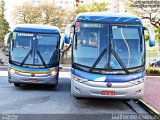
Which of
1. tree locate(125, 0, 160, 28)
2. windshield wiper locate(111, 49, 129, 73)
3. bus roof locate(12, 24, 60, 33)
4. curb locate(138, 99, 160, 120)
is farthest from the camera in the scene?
tree locate(125, 0, 160, 28)

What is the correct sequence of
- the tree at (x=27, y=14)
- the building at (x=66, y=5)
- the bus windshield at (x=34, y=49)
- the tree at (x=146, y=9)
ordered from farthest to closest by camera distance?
the building at (x=66, y=5)
the tree at (x=27, y=14)
the tree at (x=146, y=9)
the bus windshield at (x=34, y=49)

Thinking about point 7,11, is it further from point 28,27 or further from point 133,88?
point 133,88

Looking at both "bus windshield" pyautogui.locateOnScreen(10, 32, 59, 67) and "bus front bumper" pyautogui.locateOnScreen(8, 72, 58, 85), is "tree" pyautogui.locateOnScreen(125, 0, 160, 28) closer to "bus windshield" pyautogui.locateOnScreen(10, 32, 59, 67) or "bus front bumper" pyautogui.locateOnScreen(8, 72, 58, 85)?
"bus windshield" pyautogui.locateOnScreen(10, 32, 59, 67)

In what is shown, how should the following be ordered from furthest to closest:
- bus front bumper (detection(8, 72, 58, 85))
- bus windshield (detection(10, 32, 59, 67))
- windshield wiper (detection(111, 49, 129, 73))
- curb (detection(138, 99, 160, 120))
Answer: bus windshield (detection(10, 32, 59, 67)) → bus front bumper (detection(8, 72, 58, 85)) → windshield wiper (detection(111, 49, 129, 73)) → curb (detection(138, 99, 160, 120))

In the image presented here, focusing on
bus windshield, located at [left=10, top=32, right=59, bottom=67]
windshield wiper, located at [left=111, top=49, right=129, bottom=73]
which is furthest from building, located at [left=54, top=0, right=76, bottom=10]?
windshield wiper, located at [left=111, top=49, right=129, bottom=73]

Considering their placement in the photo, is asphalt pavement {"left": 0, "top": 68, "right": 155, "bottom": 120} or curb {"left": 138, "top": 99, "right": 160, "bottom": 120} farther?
asphalt pavement {"left": 0, "top": 68, "right": 155, "bottom": 120}

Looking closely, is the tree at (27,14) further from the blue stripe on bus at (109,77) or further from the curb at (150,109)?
the blue stripe on bus at (109,77)

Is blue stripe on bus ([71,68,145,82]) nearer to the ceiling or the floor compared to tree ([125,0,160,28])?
nearer to the floor

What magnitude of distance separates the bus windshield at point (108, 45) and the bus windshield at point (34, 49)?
4.48 m

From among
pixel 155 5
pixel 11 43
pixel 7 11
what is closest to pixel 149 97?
pixel 11 43

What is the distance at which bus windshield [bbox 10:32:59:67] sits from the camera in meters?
15.0

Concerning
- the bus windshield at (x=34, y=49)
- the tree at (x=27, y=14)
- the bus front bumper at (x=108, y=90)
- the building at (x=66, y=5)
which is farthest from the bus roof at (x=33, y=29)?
the building at (x=66, y=5)

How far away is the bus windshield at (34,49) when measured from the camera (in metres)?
15.0

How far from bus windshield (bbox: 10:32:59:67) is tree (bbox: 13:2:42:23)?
37.7 metres
